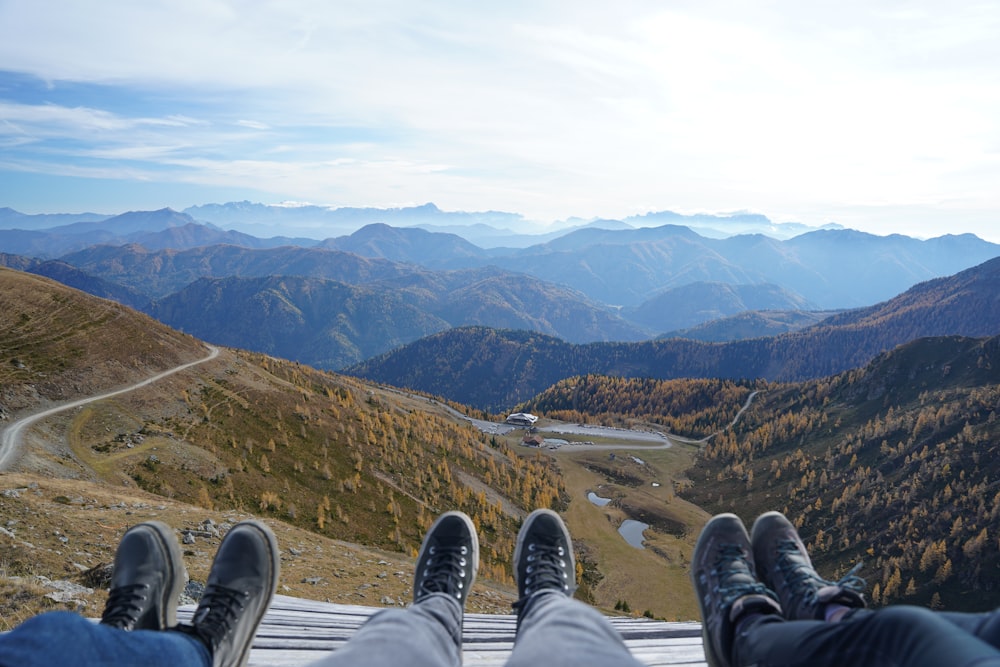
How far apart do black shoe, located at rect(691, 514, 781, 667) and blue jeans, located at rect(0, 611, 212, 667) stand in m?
4.93

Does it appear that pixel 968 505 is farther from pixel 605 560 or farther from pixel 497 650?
pixel 497 650

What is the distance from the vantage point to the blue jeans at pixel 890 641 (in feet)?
7.82

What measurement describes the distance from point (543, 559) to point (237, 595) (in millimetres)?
3711

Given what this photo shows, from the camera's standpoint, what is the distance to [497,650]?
6.51 m

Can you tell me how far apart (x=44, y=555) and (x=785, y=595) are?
13841 millimetres

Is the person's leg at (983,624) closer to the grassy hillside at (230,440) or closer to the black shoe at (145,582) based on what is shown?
the black shoe at (145,582)

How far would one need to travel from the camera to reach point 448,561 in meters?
6.28

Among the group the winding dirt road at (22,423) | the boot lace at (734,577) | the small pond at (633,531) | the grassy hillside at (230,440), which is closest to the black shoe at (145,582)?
the boot lace at (734,577)

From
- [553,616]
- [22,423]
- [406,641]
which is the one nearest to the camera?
[406,641]

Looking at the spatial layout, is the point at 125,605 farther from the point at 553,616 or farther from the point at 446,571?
the point at 553,616

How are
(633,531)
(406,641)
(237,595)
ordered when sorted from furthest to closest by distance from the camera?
(633,531), (237,595), (406,641)

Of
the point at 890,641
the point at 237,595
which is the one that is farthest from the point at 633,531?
the point at 890,641

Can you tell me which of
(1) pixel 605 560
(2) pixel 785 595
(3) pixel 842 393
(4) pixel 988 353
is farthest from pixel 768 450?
(2) pixel 785 595

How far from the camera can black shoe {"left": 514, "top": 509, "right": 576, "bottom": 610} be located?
595cm
